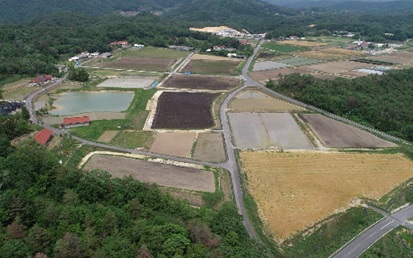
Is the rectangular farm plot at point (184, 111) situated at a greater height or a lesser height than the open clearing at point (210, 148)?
greater

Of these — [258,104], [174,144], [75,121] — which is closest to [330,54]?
[258,104]

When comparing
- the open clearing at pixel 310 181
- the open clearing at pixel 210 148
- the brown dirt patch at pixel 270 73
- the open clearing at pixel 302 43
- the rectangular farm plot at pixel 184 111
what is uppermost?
the open clearing at pixel 302 43

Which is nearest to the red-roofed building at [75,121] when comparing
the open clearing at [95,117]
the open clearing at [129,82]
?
the open clearing at [95,117]

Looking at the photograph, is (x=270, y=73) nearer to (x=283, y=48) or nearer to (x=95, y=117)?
(x=283, y=48)

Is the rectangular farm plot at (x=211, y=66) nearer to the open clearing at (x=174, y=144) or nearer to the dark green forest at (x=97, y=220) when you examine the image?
the open clearing at (x=174, y=144)

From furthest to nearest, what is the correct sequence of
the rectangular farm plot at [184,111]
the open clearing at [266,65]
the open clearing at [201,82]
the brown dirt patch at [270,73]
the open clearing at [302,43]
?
the open clearing at [302,43] → the open clearing at [266,65] → the brown dirt patch at [270,73] → the open clearing at [201,82] → the rectangular farm plot at [184,111]

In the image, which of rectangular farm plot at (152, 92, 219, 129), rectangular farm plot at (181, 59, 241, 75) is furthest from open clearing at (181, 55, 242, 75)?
rectangular farm plot at (152, 92, 219, 129)
